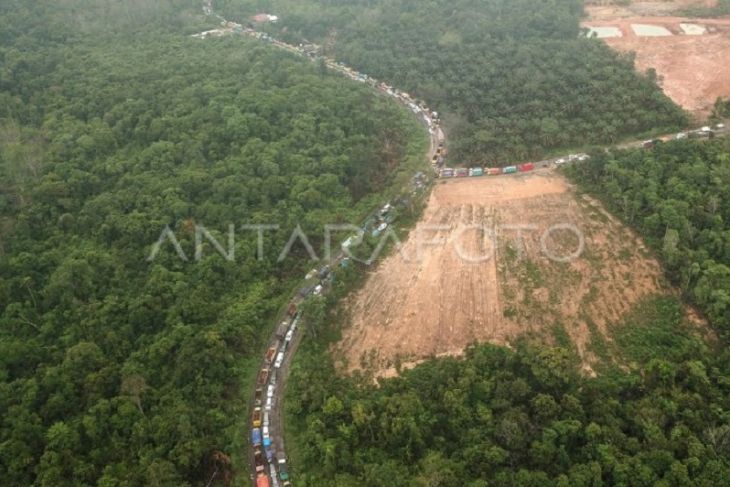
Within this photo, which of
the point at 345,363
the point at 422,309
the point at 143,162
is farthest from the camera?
the point at 143,162

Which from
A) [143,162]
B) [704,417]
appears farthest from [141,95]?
[704,417]

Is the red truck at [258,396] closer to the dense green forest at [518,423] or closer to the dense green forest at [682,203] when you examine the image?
the dense green forest at [518,423]

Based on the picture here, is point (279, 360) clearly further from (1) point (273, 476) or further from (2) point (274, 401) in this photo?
(1) point (273, 476)

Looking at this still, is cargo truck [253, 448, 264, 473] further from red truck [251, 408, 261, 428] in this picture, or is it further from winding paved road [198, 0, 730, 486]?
red truck [251, 408, 261, 428]

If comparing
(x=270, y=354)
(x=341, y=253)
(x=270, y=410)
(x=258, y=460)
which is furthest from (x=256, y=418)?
(x=341, y=253)

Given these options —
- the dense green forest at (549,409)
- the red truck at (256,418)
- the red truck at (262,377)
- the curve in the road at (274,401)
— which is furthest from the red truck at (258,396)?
the dense green forest at (549,409)

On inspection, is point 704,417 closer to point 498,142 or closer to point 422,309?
point 422,309

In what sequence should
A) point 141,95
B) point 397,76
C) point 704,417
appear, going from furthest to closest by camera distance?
point 397,76
point 141,95
point 704,417

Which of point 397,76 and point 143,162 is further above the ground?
point 397,76
